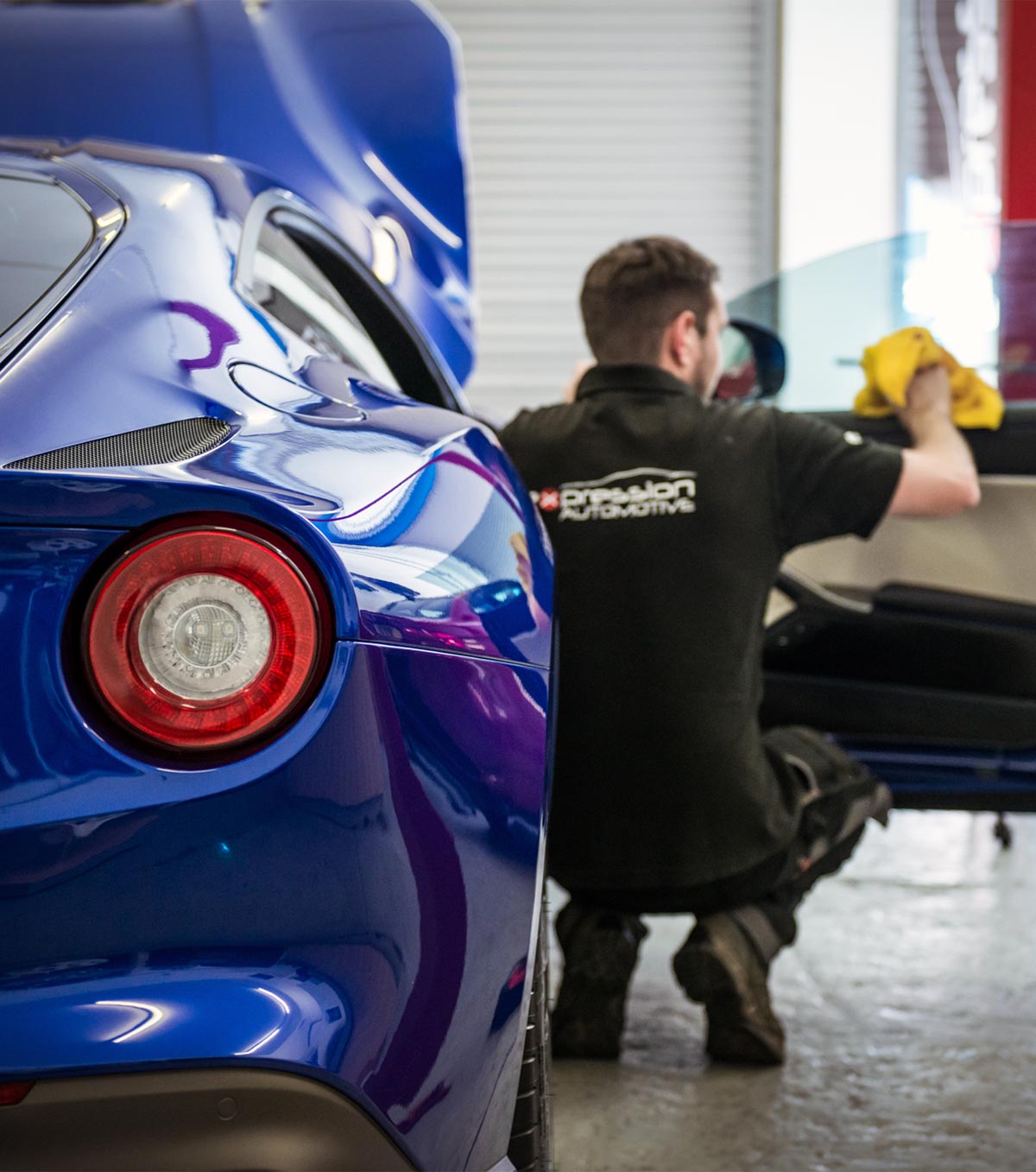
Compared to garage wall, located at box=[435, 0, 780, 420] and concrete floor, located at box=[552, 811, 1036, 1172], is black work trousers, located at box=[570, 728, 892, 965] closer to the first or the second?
concrete floor, located at box=[552, 811, 1036, 1172]

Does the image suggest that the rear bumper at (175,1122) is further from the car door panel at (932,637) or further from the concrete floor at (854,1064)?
the car door panel at (932,637)

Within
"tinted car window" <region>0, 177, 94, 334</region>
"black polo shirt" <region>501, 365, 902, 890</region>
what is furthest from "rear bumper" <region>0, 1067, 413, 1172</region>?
"black polo shirt" <region>501, 365, 902, 890</region>

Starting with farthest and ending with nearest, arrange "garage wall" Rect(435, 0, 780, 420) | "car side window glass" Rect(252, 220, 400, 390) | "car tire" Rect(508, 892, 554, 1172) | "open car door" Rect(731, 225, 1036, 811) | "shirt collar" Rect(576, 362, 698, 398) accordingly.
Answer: "garage wall" Rect(435, 0, 780, 420) → "open car door" Rect(731, 225, 1036, 811) → "shirt collar" Rect(576, 362, 698, 398) → "car side window glass" Rect(252, 220, 400, 390) → "car tire" Rect(508, 892, 554, 1172)

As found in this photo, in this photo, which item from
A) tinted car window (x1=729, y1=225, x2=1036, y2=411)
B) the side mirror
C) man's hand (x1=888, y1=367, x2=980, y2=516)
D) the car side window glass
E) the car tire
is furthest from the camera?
the side mirror

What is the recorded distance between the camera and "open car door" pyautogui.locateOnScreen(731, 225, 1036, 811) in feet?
7.68

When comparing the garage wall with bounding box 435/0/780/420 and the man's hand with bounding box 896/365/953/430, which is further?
the garage wall with bounding box 435/0/780/420

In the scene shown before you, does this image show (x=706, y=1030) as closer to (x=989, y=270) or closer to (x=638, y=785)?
(x=638, y=785)

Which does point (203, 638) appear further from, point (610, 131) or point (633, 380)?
point (610, 131)

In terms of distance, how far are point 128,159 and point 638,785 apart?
3.74ft

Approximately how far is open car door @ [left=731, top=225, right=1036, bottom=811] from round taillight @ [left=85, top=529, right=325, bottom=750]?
5.23ft

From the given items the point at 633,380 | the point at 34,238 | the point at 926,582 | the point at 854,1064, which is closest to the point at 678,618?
the point at 633,380

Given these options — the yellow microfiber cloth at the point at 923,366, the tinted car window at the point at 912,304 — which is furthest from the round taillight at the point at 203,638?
the tinted car window at the point at 912,304

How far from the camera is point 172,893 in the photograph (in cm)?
92

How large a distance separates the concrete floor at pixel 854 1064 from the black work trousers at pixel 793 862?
216mm
